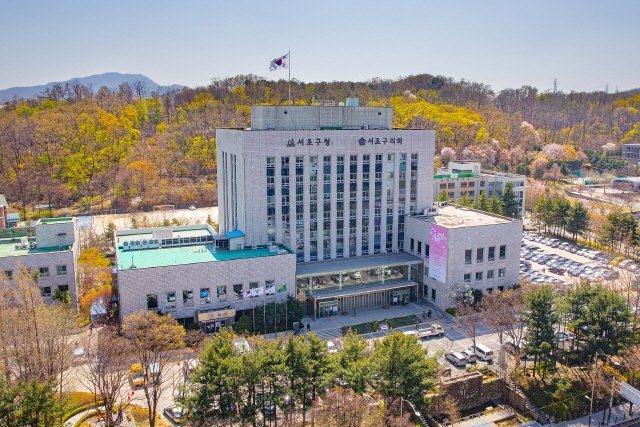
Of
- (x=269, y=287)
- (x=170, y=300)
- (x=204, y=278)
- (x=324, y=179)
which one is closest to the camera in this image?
(x=170, y=300)

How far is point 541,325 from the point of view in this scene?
4144 centimetres

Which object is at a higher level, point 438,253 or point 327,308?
→ point 438,253

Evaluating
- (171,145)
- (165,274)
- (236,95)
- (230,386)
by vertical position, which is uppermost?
(236,95)

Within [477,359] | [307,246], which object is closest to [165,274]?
[307,246]

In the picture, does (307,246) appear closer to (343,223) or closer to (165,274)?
(343,223)

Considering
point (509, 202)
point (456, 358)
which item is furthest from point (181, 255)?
point (509, 202)

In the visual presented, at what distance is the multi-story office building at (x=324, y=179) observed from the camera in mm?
53125

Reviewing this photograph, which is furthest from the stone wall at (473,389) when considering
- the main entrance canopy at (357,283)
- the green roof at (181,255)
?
the green roof at (181,255)

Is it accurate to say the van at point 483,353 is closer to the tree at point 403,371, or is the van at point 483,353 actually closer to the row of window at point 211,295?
the tree at point 403,371

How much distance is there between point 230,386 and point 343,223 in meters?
28.7

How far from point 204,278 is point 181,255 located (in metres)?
5.35

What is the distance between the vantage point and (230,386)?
3219 centimetres

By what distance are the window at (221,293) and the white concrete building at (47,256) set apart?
15.9 m

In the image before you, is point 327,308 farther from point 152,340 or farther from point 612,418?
point 612,418
